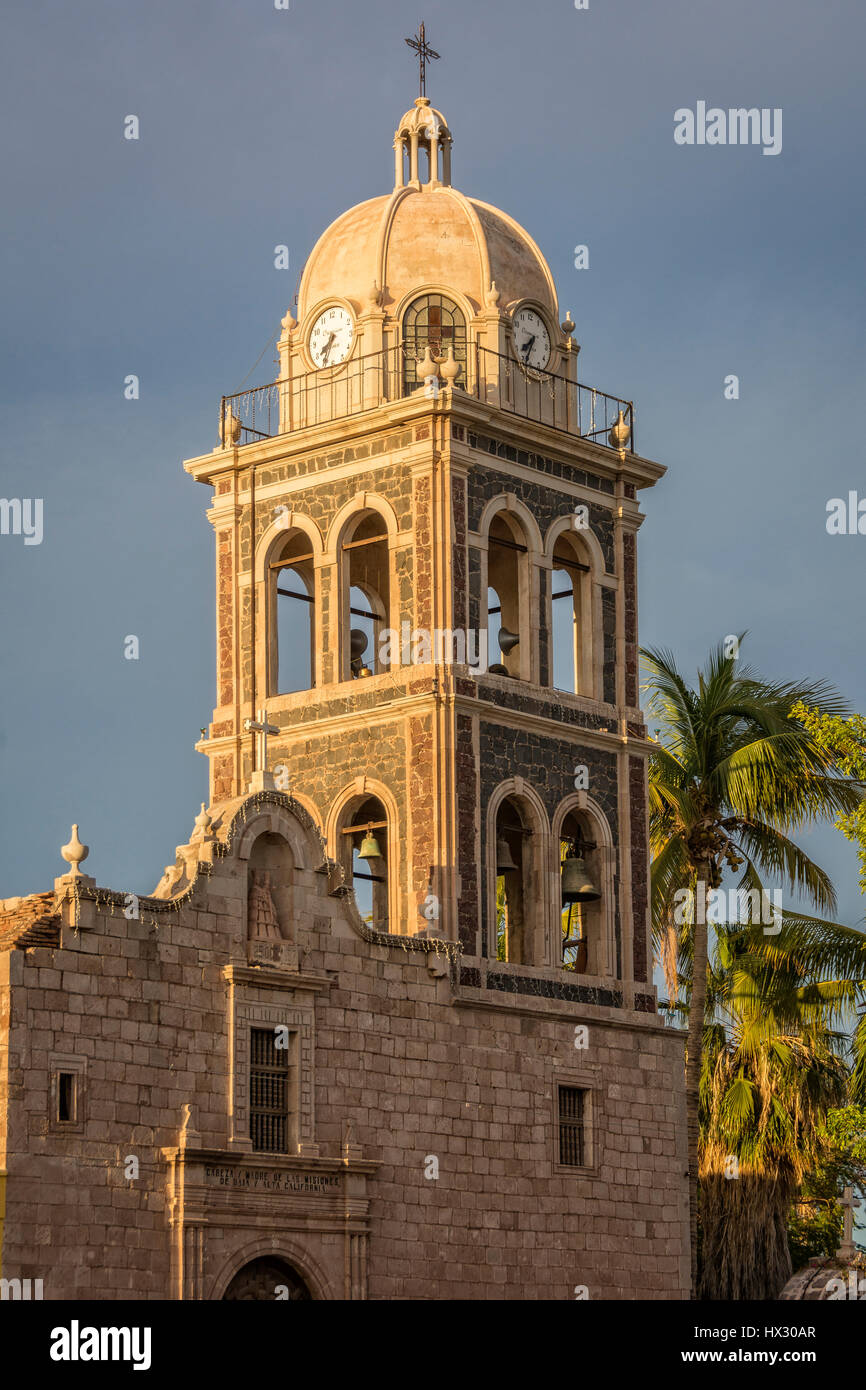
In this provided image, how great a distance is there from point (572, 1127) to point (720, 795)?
912 centimetres

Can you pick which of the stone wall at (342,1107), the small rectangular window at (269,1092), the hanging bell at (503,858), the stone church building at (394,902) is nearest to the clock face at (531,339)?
the stone church building at (394,902)

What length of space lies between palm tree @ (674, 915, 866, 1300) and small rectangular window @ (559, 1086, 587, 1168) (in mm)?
7212

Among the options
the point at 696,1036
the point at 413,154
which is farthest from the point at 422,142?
the point at 696,1036

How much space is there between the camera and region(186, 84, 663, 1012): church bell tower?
42.8 metres

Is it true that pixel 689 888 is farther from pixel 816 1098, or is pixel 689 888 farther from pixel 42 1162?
pixel 42 1162

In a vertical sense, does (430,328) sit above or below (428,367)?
above

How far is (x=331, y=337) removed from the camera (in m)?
45.8

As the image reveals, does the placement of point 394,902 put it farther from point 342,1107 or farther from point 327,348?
point 327,348

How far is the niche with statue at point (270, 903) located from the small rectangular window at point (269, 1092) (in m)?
1.10

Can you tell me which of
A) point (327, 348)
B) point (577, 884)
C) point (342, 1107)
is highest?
point (327, 348)

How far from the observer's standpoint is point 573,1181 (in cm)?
4284

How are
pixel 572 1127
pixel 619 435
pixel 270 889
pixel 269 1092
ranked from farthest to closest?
pixel 619 435
pixel 572 1127
pixel 270 889
pixel 269 1092

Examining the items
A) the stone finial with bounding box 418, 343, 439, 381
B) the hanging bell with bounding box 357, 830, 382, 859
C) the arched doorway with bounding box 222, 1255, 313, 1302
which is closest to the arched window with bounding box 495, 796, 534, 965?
the hanging bell with bounding box 357, 830, 382, 859
